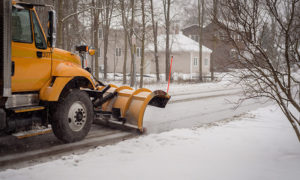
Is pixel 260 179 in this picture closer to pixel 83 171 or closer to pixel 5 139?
pixel 83 171

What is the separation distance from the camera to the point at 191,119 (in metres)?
8.95

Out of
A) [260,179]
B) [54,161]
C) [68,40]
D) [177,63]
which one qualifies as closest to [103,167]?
[54,161]

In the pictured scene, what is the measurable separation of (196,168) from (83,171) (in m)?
1.66

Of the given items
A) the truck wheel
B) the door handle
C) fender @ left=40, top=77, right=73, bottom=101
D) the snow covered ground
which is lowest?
the snow covered ground

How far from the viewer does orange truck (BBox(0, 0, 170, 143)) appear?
14.4 ft

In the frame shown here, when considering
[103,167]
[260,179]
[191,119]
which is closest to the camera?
[260,179]

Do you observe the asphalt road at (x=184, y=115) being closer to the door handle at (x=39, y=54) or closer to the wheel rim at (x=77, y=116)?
the wheel rim at (x=77, y=116)

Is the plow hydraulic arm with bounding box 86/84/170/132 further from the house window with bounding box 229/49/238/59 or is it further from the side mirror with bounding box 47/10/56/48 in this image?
the house window with bounding box 229/49/238/59

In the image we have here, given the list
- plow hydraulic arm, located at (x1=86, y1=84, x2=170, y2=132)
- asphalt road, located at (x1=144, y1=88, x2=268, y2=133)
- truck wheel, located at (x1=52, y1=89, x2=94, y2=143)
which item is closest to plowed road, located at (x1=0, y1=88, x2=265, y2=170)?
asphalt road, located at (x1=144, y1=88, x2=268, y2=133)

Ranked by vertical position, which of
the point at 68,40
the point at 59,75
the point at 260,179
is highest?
the point at 68,40

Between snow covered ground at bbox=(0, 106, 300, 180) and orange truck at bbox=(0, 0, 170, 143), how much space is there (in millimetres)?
848

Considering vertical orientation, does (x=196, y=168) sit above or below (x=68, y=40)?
below

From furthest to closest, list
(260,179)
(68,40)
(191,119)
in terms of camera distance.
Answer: (68,40)
(191,119)
(260,179)

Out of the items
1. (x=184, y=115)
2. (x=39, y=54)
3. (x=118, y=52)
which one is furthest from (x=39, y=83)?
(x=118, y=52)
